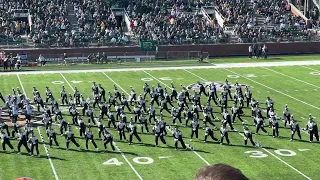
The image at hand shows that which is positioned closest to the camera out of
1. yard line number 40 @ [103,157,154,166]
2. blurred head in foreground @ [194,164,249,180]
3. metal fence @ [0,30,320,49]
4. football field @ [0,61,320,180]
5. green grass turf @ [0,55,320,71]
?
blurred head in foreground @ [194,164,249,180]

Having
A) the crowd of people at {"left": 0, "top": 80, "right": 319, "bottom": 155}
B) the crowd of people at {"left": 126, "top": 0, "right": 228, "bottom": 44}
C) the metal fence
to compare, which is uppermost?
the crowd of people at {"left": 126, "top": 0, "right": 228, "bottom": 44}

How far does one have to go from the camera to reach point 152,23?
53.1 meters

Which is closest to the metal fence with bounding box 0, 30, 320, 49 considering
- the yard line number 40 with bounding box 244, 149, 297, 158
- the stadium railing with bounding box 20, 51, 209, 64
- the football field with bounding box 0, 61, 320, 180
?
the stadium railing with bounding box 20, 51, 209, 64

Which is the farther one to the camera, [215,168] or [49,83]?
[49,83]

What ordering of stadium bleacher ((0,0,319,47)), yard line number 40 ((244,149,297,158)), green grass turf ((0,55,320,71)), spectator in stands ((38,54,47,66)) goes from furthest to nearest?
stadium bleacher ((0,0,319,47)) < spectator in stands ((38,54,47,66)) < green grass turf ((0,55,320,71)) < yard line number 40 ((244,149,297,158))

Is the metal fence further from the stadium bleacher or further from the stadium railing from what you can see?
the stadium railing

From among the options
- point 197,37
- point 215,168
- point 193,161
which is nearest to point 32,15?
point 197,37

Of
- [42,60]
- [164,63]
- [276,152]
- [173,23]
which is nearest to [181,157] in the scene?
[276,152]

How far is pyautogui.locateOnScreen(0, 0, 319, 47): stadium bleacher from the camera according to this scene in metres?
50.0

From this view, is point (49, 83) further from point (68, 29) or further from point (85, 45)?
point (68, 29)

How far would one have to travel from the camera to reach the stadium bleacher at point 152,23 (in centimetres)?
4997

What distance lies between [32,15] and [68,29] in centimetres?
324

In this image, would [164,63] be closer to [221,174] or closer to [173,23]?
[173,23]

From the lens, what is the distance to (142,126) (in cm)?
2589
